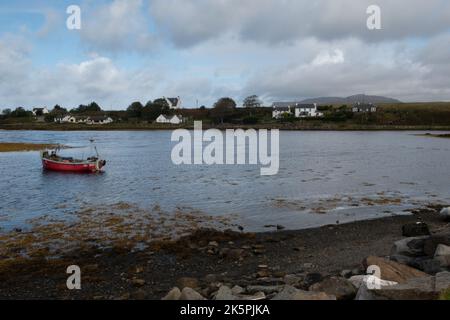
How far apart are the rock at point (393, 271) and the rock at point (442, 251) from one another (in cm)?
82

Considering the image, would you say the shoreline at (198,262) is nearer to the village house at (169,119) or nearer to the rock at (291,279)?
the rock at (291,279)

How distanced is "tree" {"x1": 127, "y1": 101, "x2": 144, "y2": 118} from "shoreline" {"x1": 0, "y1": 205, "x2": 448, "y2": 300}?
171 m

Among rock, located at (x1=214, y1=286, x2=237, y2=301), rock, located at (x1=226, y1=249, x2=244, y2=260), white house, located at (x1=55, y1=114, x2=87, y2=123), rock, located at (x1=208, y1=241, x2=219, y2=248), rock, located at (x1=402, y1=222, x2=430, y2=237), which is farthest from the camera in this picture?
white house, located at (x1=55, y1=114, x2=87, y2=123)

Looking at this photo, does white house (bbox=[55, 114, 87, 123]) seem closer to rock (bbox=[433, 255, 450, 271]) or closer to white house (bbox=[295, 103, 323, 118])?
white house (bbox=[295, 103, 323, 118])

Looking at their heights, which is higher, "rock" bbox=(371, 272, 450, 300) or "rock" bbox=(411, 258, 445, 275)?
"rock" bbox=(371, 272, 450, 300)

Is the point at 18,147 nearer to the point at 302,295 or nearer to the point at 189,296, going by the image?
the point at 189,296

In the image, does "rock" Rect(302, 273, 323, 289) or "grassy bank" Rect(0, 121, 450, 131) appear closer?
"rock" Rect(302, 273, 323, 289)

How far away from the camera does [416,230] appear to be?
687 inches

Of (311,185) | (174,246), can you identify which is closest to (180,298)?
(174,246)

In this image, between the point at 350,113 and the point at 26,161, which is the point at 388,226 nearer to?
the point at 26,161

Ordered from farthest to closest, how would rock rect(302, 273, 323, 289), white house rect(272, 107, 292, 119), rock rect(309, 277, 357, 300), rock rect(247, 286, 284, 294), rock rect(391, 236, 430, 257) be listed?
white house rect(272, 107, 292, 119) → rock rect(391, 236, 430, 257) → rock rect(302, 273, 323, 289) → rock rect(247, 286, 284, 294) → rock rect(309, 277, 357, 300)

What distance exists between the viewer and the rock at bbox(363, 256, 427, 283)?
413 inches

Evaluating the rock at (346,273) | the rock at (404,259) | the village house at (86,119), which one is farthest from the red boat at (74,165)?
the village house at (86,119)

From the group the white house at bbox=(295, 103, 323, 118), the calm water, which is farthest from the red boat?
the white house at bbox=(295, 103, 323, 118)
